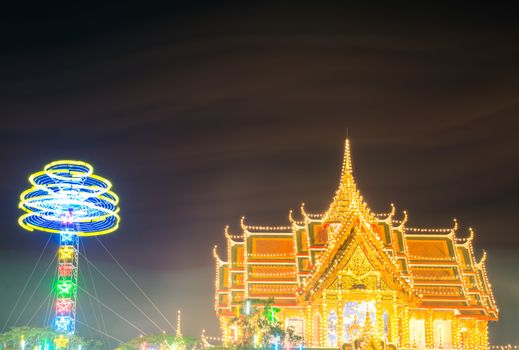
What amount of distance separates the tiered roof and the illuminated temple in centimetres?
6

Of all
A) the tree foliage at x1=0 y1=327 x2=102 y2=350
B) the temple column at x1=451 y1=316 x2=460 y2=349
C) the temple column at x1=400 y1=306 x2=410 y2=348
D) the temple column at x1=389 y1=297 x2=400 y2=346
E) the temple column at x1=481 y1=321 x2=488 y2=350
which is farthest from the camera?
the temple column at x1=481 y1=321 x2=488 y2=350

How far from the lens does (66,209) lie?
193 feet

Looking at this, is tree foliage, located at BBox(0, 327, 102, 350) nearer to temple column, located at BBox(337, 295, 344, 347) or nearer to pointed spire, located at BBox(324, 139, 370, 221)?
temple column, located at BBox(337, 295, 344, 347)

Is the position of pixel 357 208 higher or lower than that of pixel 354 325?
higher

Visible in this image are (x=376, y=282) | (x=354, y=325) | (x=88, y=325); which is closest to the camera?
(x=354, y=325)

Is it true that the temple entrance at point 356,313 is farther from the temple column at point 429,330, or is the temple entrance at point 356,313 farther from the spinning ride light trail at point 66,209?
the spinning ride light trail at point 66,209

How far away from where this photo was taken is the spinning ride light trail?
5597 centimetres

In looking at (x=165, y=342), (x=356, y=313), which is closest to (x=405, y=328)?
(x=356, y=313)

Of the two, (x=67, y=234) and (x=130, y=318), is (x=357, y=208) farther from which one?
(x=130, y=318)

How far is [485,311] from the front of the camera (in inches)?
2403

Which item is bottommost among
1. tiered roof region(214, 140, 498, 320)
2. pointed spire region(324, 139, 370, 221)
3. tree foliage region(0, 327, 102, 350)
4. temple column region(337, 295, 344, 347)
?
tree foliage region(0, 327, 102, 350)

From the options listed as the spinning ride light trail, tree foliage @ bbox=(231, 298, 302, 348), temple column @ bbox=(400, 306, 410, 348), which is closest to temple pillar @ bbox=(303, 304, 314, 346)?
tree foliage @ bbox=(231, 298, 302, 348)

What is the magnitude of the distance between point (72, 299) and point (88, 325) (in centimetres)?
→ 1704

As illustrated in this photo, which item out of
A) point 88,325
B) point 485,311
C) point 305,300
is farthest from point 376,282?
point 88,325
